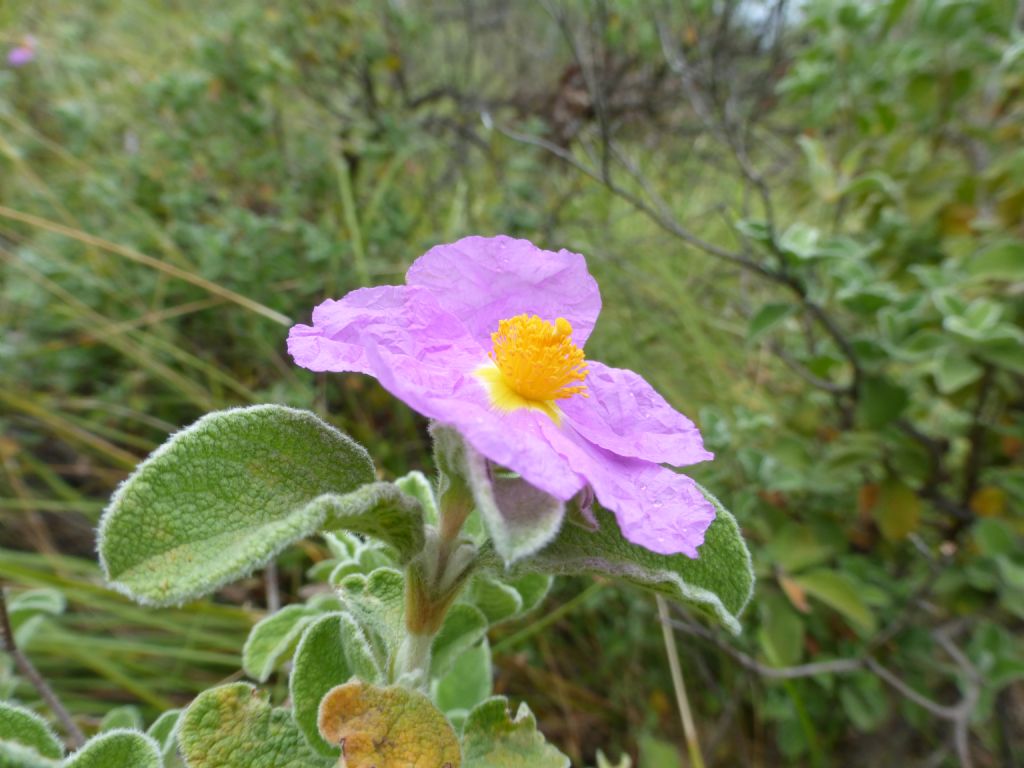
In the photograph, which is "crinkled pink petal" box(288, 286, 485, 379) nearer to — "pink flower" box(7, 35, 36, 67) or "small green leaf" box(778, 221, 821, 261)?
"small green leaf" box(778, 221, 821, 261)

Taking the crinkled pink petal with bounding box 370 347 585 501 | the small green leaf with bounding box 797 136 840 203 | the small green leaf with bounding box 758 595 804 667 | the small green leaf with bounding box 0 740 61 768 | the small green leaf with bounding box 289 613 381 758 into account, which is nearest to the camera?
the small green leaf with bounding box 0 740 61 768

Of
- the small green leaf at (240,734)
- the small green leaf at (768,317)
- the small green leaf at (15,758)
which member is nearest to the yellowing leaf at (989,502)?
the small green leaf at (768,317)

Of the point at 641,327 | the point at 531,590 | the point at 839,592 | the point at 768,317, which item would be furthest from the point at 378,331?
the point at 641,327

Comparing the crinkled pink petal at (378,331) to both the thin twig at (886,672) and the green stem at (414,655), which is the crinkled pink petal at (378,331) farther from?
the thin twig at (886,672)

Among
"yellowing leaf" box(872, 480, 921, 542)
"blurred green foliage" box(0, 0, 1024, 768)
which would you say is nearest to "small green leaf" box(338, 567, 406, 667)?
"blurred green foliage" box(0, 0, 1024, 768)

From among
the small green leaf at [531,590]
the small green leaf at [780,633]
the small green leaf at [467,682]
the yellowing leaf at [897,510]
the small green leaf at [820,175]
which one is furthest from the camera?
the small green leaf at [820,175]
